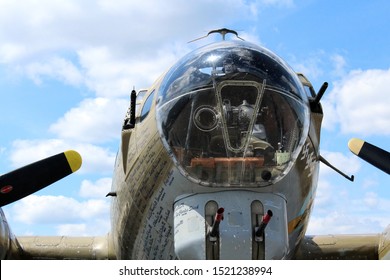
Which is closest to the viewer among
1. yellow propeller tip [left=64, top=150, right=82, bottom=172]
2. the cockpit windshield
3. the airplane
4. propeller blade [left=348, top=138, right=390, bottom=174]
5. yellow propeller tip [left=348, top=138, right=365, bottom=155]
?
the airplane

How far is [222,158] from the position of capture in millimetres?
8805

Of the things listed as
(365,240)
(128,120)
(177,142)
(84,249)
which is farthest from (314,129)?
(84,249)

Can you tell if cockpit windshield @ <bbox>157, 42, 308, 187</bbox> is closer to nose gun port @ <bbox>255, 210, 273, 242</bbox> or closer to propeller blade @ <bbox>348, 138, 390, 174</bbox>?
nose gun port @ <bbox>255, 210, 273, 242</bbox>

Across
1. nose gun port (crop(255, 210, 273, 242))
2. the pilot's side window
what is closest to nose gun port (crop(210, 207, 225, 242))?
nose gun port (crop(255, 210, 273, 242))

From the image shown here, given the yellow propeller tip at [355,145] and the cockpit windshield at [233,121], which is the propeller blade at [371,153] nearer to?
the yellow propeller tip at [355,145]

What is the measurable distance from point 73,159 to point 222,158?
377cm

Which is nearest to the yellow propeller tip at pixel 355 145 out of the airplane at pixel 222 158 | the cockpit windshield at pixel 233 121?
the airplane at pixel 222 158

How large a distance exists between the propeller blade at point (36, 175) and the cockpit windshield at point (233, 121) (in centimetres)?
278

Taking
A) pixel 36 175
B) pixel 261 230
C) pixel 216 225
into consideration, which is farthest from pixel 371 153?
pixel 36 175

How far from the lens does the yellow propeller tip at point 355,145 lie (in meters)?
11.4

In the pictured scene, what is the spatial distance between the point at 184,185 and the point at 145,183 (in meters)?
0.93

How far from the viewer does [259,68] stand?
30.9ft

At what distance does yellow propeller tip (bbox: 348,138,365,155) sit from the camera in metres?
11.4
